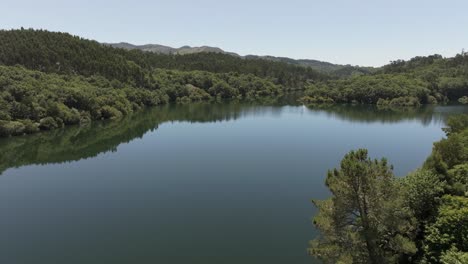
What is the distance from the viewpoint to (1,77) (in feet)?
277

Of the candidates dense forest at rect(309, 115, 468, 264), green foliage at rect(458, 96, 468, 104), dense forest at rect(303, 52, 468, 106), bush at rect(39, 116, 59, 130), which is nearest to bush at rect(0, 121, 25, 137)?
bush at rect(39, 116, 59, 130)

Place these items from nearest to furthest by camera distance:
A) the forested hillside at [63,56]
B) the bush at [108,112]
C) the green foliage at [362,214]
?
the green foliage at [362,214] < the bush at [108,112] < the forested hillside at [63,56]

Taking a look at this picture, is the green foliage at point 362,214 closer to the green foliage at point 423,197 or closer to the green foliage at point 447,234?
the green foliage at point 447,234

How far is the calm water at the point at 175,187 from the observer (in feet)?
99.5

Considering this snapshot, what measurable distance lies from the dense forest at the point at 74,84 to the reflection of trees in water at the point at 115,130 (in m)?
4.77

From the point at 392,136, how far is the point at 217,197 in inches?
2052

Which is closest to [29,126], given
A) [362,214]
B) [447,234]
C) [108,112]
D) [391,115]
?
[108,112]

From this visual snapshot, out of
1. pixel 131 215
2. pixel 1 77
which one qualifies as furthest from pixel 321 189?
pixel 1 77

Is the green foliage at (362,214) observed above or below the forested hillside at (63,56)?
below

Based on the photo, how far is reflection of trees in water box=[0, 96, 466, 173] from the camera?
6525cm

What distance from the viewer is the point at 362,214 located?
20.8 metres

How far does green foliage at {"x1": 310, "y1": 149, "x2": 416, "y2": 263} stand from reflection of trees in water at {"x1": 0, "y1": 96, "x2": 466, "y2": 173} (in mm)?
52831

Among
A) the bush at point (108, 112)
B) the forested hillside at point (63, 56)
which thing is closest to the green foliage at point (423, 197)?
the bush at point (108, 112)

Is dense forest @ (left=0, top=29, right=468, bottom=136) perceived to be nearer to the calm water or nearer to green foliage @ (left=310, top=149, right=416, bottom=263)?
the calm water
